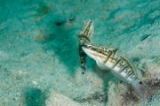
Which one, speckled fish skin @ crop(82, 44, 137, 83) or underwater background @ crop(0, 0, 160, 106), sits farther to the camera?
underwater background @ crop(0, 0, 160, 106)

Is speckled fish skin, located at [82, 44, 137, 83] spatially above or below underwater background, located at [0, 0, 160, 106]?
above

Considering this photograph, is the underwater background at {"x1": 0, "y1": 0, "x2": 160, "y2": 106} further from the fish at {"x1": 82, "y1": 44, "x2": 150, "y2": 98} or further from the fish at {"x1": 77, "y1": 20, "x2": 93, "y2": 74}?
the fish at {"x1": 77, "y1": 20, "x2": 93, "y2": 74}

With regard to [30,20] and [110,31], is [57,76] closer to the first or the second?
[110,31]

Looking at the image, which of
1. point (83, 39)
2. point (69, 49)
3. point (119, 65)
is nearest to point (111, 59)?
point (119, 65)

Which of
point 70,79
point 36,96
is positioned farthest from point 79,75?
point 36,96

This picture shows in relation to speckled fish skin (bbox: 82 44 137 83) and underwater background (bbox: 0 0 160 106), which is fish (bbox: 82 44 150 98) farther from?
underwater background (bbox: 0 0 160 106)

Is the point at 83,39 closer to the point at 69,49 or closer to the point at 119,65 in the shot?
the point at 119,65

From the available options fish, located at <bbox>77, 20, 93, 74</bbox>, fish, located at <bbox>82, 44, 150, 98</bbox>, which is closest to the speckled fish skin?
fish, located at <bbox>82, 44, 150, 98</bbox>
